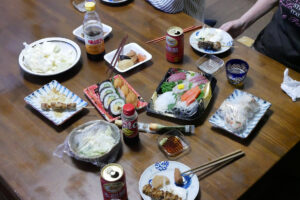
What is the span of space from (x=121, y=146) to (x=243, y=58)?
846 mm

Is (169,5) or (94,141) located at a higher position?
(169,5)

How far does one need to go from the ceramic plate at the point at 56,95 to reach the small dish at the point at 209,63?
64 centimetres

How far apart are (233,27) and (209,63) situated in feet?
1.44

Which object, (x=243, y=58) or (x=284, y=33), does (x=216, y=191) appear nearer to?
(x=243, y=58)

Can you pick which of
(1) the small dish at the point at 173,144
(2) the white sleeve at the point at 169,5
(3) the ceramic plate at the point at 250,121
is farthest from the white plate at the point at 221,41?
(1) the small dish at the point at 173,144

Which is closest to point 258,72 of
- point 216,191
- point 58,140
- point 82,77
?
point 216,191

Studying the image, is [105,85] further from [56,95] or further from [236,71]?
[236,71]

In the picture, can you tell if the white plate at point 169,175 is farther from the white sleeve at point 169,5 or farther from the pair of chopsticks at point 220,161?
the white sleeve at point 169,5

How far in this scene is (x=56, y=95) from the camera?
1.65 m

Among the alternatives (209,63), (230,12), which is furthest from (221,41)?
(230,12)

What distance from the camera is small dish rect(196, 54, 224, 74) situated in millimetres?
1786

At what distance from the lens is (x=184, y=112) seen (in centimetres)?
154

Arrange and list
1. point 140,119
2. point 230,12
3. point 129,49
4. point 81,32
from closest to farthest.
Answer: point 140,119
point 129,49
point 81,32
point 230,12

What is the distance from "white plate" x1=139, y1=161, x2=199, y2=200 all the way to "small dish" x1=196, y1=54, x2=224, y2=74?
62 centimetres
